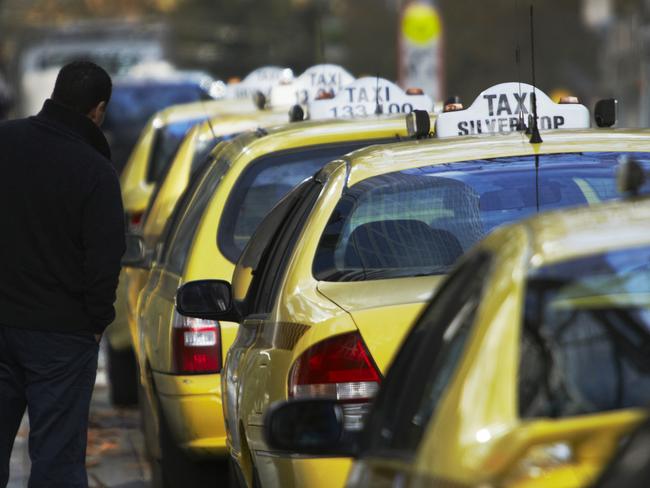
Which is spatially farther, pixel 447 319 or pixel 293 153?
pixel 293 153

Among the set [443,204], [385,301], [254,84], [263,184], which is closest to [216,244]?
[263,184]

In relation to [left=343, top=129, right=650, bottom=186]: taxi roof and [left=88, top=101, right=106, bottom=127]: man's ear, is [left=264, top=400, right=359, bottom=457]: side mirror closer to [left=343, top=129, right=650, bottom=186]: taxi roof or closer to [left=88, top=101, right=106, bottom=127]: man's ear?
[left=343, top=129, right=650, bottom=186]: taxi roof

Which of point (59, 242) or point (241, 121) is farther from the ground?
point (241, 121)

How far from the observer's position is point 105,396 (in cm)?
1244

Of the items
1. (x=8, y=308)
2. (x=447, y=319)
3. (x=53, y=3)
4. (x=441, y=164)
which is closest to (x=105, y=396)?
(x=8, y=308)

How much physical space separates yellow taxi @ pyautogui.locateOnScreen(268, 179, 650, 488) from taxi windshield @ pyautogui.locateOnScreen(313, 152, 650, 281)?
184 centimetres

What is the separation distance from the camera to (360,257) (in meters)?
5.46

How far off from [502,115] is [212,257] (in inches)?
51.4

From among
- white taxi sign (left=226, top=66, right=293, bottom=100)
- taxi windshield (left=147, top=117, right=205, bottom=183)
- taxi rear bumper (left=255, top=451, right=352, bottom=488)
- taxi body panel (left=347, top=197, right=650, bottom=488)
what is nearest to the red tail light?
taxi rear bumper (left=255, top=451, right=352, bottom=488)

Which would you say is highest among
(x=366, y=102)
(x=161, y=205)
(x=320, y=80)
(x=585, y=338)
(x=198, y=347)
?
(x=320, y=80)

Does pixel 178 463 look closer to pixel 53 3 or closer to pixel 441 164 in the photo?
pixel 441 164

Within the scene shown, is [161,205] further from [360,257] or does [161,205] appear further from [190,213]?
[360,257]

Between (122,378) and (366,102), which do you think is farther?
(122,378)

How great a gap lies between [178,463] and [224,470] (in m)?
0.27
